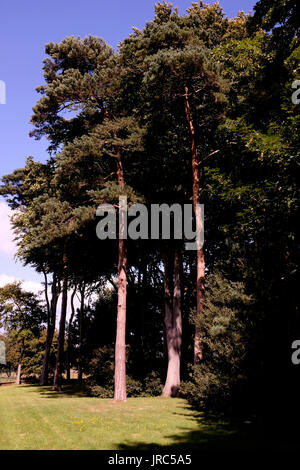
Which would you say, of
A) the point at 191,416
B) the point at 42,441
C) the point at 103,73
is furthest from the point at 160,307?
the point at 42,441

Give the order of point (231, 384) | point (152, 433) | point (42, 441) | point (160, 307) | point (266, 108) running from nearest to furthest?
point (42, 441)
point (152, 433)
point (231, 384)
point (266, 108)
point (160, 307)

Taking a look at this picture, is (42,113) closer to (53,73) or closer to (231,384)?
(53,73)

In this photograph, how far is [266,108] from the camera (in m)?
14.9

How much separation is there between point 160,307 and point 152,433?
19.4 meters

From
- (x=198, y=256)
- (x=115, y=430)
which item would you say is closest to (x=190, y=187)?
(x=198, y=256)

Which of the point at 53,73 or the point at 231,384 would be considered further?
the point at 53,73

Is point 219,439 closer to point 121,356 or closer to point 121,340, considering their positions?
point 121,356

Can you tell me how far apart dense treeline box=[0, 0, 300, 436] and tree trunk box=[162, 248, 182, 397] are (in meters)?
0.09
